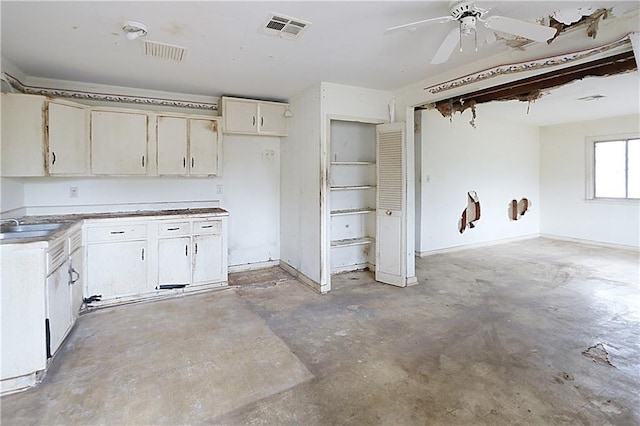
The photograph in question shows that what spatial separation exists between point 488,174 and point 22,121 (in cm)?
715

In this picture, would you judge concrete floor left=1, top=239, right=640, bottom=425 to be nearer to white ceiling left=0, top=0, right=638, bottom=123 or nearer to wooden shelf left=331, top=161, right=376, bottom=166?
wooden shelf left=331, top=161, right=376, bottom=166

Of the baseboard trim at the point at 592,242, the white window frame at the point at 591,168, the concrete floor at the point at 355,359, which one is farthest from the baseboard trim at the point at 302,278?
the white window frame at the point at 591,168

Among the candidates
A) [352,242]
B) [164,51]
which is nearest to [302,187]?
[352,242]

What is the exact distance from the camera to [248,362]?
2.46 m

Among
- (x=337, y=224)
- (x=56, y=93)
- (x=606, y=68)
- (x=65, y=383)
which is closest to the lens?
(x=65, y=383)

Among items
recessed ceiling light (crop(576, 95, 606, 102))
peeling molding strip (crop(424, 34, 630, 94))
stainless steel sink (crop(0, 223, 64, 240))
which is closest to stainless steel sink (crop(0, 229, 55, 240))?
stainless steel sink (crop(0, 223, 64, 240))

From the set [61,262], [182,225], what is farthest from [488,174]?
[61,262]

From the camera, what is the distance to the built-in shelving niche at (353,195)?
481cm

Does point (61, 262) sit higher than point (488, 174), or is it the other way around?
point (488, 174)

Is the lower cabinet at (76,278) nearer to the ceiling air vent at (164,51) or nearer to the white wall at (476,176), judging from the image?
the ceiling air vent at (164,51)

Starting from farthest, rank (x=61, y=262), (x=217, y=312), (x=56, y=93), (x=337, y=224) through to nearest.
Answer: (x=337, y=224) < (x=56, y=93) < (x=217, y=312) < (x=61, y=262)

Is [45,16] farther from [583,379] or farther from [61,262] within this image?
[583,379]

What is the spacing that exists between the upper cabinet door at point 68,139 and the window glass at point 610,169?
28.2ft

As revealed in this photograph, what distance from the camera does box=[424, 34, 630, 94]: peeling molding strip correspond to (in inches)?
95.0
